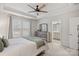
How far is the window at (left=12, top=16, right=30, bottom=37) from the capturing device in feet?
6.38

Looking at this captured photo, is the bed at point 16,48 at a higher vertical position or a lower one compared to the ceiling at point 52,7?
lower

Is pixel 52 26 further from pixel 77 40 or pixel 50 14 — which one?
pixel 77 40

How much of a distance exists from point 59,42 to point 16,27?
110cm

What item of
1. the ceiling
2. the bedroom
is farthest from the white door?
the ceiling

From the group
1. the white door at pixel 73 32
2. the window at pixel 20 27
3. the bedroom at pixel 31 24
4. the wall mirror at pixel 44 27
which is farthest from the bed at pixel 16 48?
the white door at pixel 73 32

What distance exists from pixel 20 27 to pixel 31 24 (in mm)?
272

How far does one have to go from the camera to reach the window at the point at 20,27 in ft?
6.38

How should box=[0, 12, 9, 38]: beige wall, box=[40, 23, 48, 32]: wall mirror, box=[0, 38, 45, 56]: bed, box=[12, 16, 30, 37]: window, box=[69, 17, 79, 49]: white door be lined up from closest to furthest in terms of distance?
box=[0, 38, 45, 56]: bed
box=[0, 12, 9, 38]: beige wall
box=[12, 16, 30, 37]: window
box=[69, 17, 79, 49]: white door
box=[40, 23, 48, 32]: wall mirror

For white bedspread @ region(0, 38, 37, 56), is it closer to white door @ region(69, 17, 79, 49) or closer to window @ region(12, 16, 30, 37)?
window @ region(12, 16, 30, 37)

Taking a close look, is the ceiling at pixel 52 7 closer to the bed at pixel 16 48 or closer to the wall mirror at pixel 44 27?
the wall mirror at pixel 44 27

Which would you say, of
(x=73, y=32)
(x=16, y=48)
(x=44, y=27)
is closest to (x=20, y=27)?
(x=16, y=48)

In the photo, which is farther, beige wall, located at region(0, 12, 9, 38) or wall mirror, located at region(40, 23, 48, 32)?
wall mirror, located at region(40, 23, 48, 32)

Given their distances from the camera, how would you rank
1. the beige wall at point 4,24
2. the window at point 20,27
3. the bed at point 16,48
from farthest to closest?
1. the window at point 20,27
2. the beige wall at point 4,24
3. the bed at point 16,48

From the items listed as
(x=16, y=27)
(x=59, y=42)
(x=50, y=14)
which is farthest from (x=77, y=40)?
(x=16, y=27)
